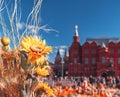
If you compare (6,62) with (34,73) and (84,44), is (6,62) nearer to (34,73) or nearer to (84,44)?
(34,73)

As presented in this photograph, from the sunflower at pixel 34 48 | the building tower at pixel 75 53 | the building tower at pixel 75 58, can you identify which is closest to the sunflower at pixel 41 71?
the sunflower at pixel 34 48

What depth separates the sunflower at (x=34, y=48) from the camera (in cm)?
223

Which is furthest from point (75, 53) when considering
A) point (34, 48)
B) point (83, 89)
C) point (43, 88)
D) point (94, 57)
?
point (34, 48)

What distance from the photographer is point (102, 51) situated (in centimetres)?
6425

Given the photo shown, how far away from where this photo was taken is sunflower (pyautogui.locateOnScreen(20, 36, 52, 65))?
2.23 m

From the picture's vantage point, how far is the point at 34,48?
2236mm

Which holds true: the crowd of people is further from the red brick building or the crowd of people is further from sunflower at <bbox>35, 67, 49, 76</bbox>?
the red brick building

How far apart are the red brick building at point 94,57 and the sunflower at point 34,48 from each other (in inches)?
2375

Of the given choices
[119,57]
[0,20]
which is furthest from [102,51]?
[0,20]

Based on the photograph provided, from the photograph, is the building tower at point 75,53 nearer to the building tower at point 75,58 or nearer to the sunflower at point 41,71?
the building tower at point 75,58

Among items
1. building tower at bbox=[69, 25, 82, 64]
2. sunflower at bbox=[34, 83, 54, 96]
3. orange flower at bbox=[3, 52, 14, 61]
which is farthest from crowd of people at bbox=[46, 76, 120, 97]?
building tower at bbox=[69, 25, 82, 64]

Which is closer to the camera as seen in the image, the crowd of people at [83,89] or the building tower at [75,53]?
the crowd of people at [83,89]

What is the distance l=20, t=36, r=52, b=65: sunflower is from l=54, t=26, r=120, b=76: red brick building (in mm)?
60322

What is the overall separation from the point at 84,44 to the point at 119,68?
735 centimetres
